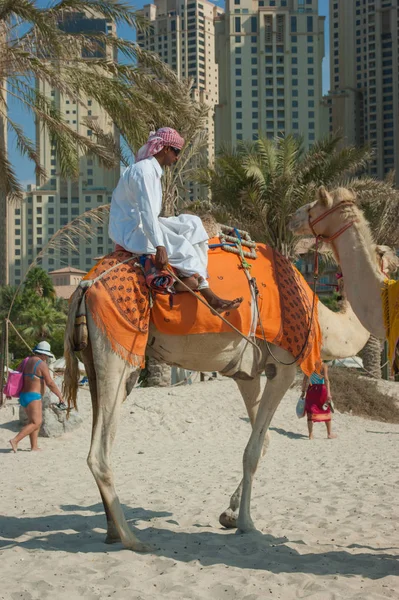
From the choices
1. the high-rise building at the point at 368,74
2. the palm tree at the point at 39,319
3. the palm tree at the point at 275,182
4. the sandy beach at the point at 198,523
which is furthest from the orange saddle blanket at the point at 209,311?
the high-rise building at the point at 368,74

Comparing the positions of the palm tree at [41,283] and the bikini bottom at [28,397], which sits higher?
the palm tree at [41,283]

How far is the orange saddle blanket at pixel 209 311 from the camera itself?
573 centimetres

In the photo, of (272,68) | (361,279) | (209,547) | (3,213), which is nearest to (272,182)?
(3,213)

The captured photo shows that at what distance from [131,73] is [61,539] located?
9594 millimetres

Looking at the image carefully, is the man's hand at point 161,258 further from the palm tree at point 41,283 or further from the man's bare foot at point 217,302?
the palm tree at point 41,283

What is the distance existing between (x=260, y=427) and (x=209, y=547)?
1.03m

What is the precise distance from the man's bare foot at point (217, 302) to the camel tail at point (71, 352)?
0.93m

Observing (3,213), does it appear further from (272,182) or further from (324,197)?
(324,197)

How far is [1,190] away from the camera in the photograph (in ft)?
50.2

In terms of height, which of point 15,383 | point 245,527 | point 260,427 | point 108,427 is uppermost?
point 108,427

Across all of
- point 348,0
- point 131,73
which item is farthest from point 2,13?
point 348,0

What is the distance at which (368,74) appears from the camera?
136 m

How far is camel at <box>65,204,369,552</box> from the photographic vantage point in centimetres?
572

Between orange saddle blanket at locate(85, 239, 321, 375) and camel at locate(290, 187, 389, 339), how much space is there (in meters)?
0.48
